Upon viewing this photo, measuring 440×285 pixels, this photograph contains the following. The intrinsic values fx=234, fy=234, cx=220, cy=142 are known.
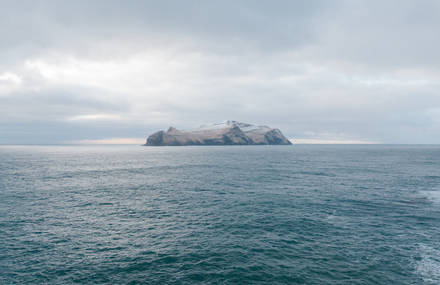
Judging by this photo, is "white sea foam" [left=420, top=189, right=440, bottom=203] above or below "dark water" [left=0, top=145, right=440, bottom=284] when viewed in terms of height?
above

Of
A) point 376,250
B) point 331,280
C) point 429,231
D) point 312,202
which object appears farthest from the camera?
point 312,202

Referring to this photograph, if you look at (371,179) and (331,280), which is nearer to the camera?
(331,280)

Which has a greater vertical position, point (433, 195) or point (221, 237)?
point (433, 195)

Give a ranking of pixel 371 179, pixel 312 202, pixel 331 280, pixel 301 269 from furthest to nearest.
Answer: pixel 371 179, pixel 312 202, pixel 301 269, pixel 331 280

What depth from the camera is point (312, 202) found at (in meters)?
47.7

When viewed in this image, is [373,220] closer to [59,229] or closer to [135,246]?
[135,246]

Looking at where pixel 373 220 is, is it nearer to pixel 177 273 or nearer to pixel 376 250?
pixel 376 250

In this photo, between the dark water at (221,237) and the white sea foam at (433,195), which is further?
the white sea foam at (433,195)

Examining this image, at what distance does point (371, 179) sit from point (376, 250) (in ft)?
189

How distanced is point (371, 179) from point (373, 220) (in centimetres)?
4610

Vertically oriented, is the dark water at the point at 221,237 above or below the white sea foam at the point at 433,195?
below

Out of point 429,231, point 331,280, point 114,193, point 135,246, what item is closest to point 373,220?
point 429,231

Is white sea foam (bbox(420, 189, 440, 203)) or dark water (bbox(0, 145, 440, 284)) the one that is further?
white sea foam (bbox(420, 189, 440, 203))

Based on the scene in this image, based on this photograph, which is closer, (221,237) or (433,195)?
(221,237)
